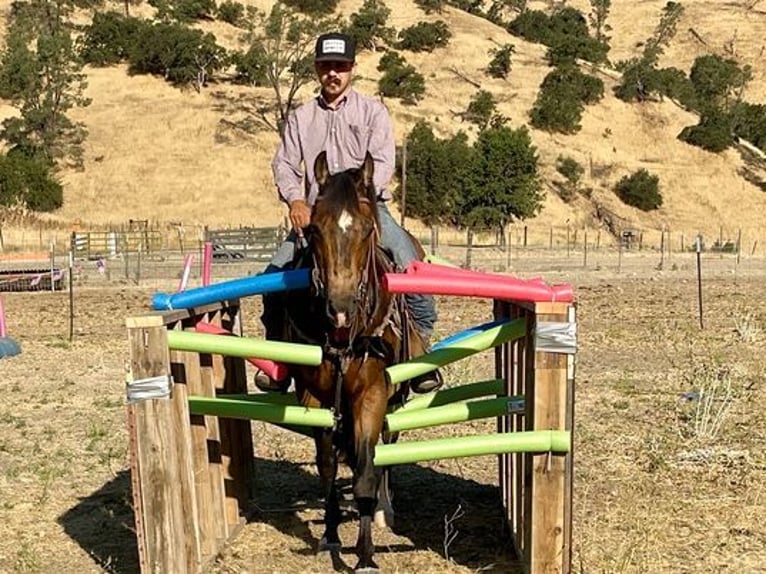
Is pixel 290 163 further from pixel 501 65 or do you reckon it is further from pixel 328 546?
pixel 501 65

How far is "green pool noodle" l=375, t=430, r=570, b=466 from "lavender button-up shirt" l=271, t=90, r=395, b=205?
5.10 ft

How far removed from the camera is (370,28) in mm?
77750

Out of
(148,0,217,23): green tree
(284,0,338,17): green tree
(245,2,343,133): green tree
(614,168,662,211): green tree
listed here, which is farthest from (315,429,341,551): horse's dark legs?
(284,0,338,17): green tree

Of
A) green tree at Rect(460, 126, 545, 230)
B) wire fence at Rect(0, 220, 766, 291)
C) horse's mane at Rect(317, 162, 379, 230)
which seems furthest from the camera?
green tree at Rect(460, 126, 545, 230)

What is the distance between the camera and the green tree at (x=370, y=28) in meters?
76.9

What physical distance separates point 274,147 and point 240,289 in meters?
52.7

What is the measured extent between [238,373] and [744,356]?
359 inches

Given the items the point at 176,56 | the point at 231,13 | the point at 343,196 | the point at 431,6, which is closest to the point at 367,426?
the point at 343,196

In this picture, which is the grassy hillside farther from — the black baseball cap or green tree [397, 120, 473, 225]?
the black baseball cap

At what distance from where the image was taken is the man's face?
6.05 m

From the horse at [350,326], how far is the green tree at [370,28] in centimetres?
7252

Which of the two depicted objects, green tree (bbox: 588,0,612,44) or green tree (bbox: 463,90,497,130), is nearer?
green tree (bbox: 463,90,497,130)

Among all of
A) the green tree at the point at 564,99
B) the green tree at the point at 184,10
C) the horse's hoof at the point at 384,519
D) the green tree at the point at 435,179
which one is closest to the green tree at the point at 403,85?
the green tree at the point at 564,99

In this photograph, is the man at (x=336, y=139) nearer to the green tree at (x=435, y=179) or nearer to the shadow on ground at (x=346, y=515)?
the shadow on ground at (x=346, y=515)
